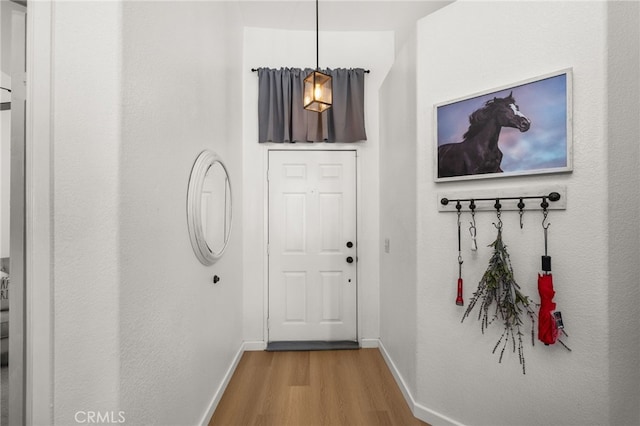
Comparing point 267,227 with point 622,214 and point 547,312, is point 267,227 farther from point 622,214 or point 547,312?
point 622,214

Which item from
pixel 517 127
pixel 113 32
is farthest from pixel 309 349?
pixel 113 32

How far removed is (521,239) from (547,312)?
1.24 ft

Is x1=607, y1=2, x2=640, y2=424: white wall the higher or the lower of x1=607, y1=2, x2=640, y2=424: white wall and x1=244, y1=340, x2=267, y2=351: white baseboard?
the higher

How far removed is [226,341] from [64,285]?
4.76 feet

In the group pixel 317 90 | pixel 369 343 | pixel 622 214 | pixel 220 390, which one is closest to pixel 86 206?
pixel 317 90

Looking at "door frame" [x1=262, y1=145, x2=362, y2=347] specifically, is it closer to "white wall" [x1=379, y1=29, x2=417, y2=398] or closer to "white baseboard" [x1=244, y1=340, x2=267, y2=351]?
"white baseboard" [x1=244, y1=340, x2=267, y2=351]

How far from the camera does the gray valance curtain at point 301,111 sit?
273 cm

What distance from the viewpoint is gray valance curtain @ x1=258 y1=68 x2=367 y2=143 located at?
273cm

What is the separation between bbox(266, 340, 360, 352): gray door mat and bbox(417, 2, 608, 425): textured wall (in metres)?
1.00

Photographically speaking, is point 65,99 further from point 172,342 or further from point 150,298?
point 172,342

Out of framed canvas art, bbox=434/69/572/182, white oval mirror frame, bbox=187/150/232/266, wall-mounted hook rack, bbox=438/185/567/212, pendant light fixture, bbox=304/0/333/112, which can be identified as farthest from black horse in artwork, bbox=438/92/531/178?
white oval mirror frame, bbox=187/150/232/266

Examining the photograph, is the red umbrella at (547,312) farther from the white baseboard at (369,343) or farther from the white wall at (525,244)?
the white baseboard at (369,343)

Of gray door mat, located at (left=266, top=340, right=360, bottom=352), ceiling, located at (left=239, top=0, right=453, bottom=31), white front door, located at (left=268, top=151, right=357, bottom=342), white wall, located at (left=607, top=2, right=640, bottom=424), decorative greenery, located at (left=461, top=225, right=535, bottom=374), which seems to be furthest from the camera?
white front door, located at (left=268, top=151, right=357, bottom=342)

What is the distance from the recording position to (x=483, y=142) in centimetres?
161
